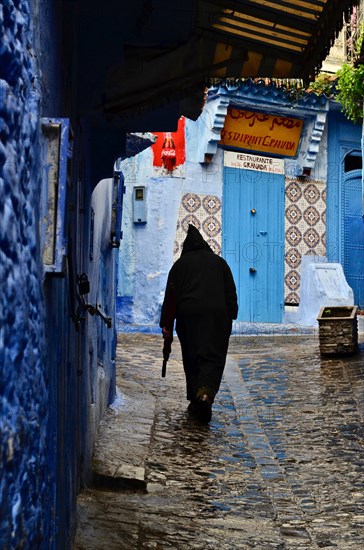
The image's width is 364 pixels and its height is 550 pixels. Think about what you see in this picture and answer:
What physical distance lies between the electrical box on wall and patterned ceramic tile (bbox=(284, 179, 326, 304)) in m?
2.86

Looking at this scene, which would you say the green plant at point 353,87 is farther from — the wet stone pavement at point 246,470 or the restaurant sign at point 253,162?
the wet stone pavement at point 246,470

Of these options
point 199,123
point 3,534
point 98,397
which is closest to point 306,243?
point 199,123

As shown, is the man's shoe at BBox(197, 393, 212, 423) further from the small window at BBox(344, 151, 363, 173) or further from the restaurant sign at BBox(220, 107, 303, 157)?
the small window at BBox(344, 151, 363, 173)

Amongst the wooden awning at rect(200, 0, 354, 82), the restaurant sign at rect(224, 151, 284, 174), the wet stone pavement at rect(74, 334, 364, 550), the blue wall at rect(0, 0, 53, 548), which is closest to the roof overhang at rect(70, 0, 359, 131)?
the wooden awning at rect(200, 0, 354, 82)

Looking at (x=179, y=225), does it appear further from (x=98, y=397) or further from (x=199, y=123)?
(x=98, y=397)

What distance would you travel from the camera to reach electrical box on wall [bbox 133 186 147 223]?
58.0ft

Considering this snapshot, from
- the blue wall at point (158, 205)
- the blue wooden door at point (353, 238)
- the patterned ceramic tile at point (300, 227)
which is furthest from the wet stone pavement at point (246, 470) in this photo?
the blue wooden door at point (353, 238)

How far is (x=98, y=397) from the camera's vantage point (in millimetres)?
7070

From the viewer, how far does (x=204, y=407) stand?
7.99m

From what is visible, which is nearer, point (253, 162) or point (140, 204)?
point (140, 204)

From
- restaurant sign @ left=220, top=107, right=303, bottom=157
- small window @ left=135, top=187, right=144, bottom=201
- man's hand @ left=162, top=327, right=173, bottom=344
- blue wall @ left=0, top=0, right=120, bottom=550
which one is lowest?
man's hand @ left=162, top=327, right=173, bottom=344

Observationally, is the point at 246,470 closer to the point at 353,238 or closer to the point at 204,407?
the point at 204,407

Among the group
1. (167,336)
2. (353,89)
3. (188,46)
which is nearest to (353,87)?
(353,89)

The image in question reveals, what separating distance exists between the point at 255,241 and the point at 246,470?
1187 cm
